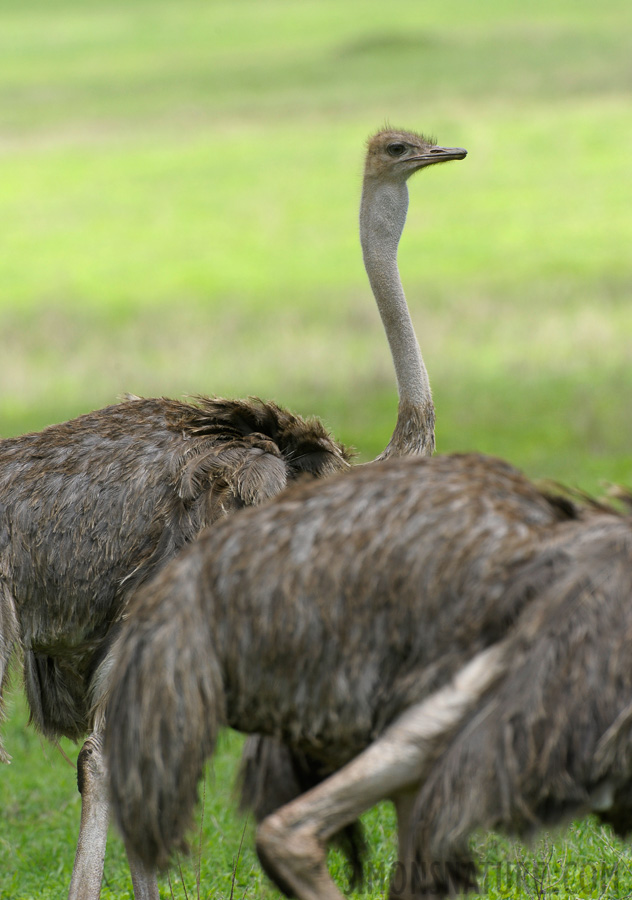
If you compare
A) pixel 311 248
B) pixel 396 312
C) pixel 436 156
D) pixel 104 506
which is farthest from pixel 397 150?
pixel 311 248

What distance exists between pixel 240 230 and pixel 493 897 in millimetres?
22257

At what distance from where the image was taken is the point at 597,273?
20062mm

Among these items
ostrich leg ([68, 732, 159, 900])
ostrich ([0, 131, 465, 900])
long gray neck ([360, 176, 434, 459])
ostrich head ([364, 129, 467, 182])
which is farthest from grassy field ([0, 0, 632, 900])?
ostrich head ([364, 129, 467, 182])

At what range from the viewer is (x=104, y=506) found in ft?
12.8

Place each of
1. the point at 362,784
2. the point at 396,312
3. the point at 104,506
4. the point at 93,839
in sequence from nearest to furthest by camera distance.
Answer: the point at 362,784, the point at 104,506, the point at 93,839, the point at 396,312

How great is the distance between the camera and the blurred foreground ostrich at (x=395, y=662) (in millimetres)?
2443

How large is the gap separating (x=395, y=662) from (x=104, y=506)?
152 centimetres

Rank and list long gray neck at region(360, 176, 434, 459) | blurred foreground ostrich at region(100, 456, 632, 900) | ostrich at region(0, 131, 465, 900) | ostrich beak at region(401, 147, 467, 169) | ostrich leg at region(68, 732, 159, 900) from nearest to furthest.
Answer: blurred foreground ostrich at region(100, 456, 632, 900), ostrich at region(0, 131, 465, 900), ostrich leg at region(68, 732, 159, 900), long gray neck at region(360, 176, 434, 459), ostrich beak at region(401, 147, 467, 169)

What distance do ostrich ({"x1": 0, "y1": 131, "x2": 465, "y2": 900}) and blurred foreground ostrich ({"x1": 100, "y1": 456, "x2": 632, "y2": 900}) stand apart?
3.64 ft

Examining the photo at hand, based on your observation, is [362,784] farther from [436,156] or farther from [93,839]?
[436,156]

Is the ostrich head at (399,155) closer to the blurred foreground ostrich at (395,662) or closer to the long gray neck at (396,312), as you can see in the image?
the long gray neck at (396,312)

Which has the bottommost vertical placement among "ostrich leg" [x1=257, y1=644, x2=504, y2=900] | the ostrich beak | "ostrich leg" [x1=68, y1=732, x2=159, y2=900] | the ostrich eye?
"ostrich leg" [x1=68, y1=732, x2=159, y2=900]

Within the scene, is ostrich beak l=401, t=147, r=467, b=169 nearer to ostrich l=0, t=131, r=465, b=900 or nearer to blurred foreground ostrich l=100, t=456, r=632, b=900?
ostrich l=0, t=131, r=465, b=900

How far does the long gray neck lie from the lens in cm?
451
